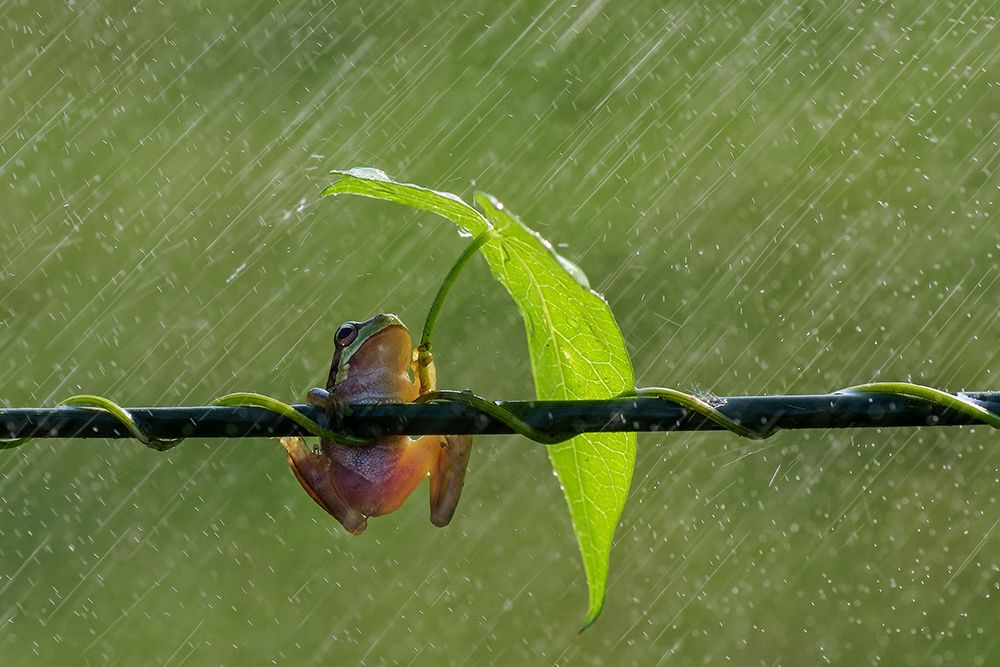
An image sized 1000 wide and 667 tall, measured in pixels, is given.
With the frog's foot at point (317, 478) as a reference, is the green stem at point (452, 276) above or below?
above

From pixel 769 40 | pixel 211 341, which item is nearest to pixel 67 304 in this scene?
pixel 211 341

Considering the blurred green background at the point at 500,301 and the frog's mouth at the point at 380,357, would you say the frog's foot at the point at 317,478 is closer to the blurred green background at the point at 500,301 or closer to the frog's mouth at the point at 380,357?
the frog's mouth at the point at 380,357

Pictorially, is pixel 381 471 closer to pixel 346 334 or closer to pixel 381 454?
pixel 381 454

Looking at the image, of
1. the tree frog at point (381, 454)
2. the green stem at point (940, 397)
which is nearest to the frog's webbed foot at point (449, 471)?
the tree frog at point (381, 454)

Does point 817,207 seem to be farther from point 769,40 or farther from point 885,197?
point 769,40

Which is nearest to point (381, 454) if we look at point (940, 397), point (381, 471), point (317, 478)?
point (381, 471)

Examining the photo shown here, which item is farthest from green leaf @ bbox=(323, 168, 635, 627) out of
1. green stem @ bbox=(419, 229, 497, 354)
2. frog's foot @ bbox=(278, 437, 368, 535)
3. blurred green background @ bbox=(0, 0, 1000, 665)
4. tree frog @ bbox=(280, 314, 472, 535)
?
blurred green background @ bbox=(0, 0, 1000, 665)
